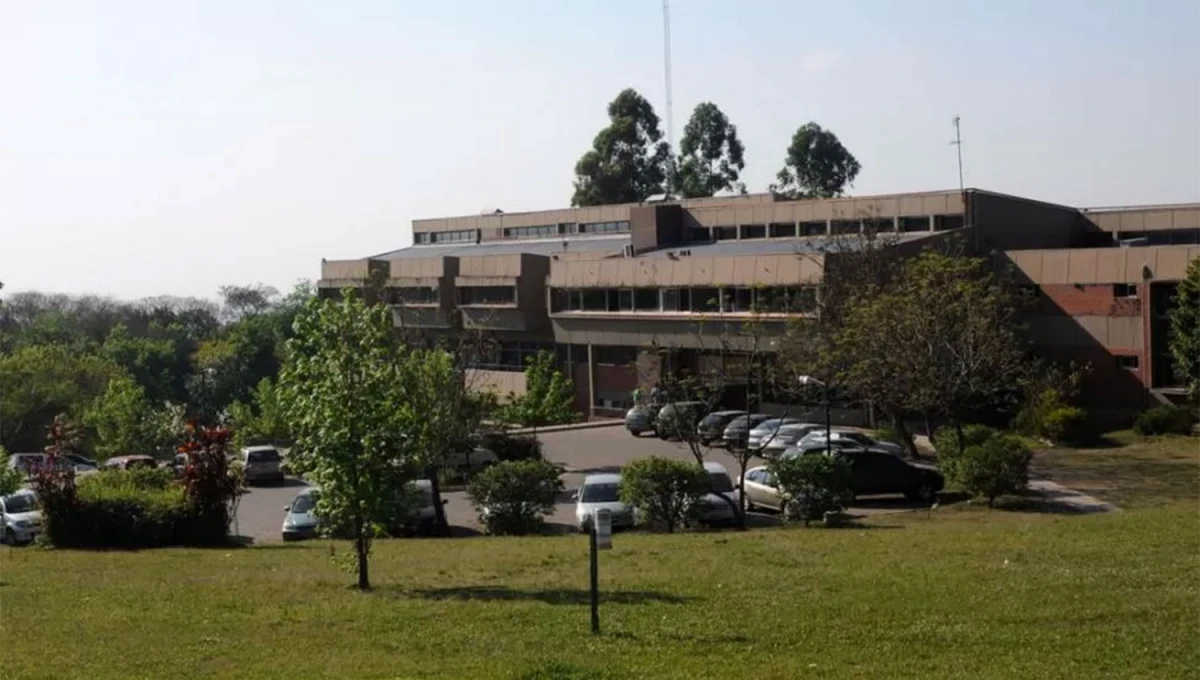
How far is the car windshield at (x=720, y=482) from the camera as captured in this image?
29364mm

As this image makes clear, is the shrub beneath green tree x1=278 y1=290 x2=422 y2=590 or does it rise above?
beneath

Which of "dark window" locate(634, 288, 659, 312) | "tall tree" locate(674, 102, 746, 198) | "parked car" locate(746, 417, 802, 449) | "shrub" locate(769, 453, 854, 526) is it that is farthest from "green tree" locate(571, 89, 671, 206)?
"shrub" locate(769, 453, 854, 526)

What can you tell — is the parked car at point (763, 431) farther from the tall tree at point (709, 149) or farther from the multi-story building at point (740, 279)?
the tall tree at point (709, 149)

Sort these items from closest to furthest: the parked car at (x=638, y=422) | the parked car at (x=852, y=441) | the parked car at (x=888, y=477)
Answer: the parked car at (x=888, y=477), the parked car at (x=852, y=441), the parked car at (x=638, y=422)

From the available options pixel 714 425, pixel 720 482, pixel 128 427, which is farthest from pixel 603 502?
pixel 128 427

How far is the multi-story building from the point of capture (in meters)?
49.0

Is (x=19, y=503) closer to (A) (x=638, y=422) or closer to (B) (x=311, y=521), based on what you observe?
(B) (x=311, y=521)

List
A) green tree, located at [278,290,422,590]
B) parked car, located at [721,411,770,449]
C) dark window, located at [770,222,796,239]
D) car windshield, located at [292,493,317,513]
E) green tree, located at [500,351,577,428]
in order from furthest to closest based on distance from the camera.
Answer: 1. dark window, located at [770,222,796,239]
2. green tree, located at [500,351,577,428]
3. parked car, located at [721,411,770,449]
4. car windshield, located at [292,493,317,513]
5. green tree, located at [278,290,422,590]

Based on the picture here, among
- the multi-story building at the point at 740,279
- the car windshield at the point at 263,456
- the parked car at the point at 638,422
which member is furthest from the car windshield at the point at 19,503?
the parked car at the point at 638,422

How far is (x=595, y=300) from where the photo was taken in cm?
6303

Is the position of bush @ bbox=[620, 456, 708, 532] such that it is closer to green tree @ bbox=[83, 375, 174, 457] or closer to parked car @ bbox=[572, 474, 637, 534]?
parked car @ bbox=[572, 474, 637, 534]

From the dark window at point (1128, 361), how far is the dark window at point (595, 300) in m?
22.4

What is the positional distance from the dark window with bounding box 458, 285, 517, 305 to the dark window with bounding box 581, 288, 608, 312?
541 cm

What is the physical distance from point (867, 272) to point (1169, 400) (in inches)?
452
